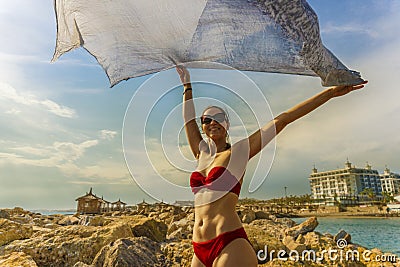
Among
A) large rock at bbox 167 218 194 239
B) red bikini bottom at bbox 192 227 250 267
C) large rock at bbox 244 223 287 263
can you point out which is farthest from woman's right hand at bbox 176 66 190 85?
large rock at bbox 167 218 194 239

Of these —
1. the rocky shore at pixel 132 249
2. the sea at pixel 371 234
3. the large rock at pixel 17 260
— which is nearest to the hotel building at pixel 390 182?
the sea at pixel 371 234

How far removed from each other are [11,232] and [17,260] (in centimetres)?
160

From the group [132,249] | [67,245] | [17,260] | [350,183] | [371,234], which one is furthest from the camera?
[350,183]

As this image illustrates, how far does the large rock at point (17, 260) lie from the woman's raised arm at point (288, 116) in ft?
11.2

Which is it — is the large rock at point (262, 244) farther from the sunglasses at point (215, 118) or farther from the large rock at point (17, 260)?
the sunglasses at point (215, 118)

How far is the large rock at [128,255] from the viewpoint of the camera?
13.1ft

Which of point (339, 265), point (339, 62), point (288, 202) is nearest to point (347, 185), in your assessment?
point (288, 202)

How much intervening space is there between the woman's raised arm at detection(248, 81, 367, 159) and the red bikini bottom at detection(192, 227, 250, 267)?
406 mm

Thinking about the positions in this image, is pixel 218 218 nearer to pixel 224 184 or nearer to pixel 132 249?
pixel 224 184

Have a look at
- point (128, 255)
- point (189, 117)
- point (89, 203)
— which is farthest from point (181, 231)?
point (89, 203)

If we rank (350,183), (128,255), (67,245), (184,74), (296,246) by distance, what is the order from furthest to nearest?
(350,183), (296,246), (67,245), (128,255), (184,74)

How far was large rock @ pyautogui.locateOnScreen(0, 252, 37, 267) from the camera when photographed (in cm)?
367

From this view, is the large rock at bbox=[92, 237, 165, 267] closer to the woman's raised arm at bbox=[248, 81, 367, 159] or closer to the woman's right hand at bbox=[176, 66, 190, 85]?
the woman's right hand at bbox=[176, 66, 190, 85]

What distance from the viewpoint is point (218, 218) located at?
1.56 meters
